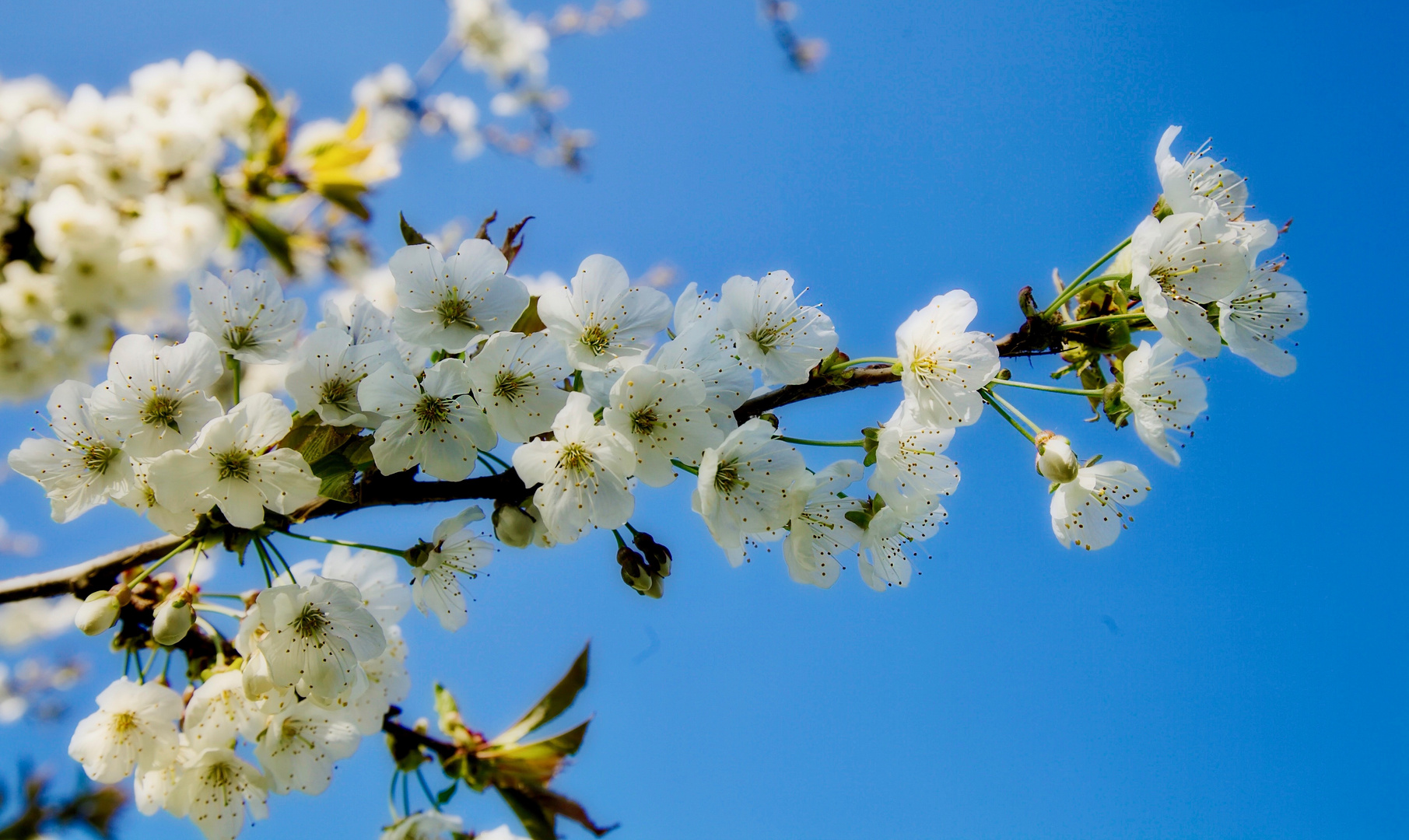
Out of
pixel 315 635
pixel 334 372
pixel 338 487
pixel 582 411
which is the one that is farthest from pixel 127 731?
pixel 582 411

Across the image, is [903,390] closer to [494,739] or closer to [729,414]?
[729,414]

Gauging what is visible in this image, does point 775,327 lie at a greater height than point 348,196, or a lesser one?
lesser

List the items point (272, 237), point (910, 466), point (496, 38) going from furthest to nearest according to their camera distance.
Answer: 1. point (496, 38)
2. point (272, 237)
3. point (910, 466)

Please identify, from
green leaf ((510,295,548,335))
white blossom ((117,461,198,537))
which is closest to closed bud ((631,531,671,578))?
green leaf ((510,295,548,335))

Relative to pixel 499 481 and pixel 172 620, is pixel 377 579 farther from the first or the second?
pixel 499 481

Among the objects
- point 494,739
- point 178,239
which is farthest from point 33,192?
point 494,739
